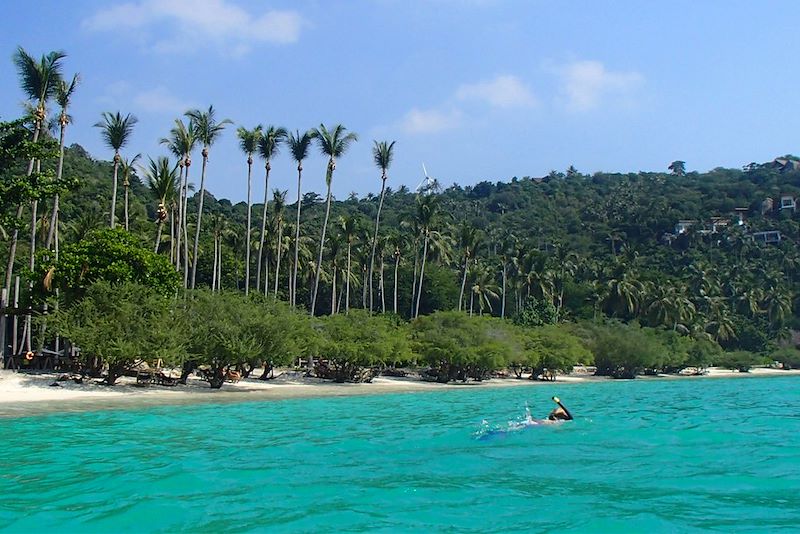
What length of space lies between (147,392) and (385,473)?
21.5m

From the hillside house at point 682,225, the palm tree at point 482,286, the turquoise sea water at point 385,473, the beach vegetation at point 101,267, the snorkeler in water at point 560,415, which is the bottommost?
the turquoise sea water at point 385,473

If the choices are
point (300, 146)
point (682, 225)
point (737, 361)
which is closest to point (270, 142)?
point (300, 146)

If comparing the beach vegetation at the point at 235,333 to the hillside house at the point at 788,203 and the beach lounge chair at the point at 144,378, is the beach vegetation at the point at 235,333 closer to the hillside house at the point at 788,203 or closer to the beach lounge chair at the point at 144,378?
the beach lounge chair at the point at 144,378

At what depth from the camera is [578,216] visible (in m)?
159

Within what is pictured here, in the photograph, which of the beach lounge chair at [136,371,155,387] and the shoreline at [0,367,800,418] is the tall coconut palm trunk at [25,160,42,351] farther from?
the beach lounge chair at [136,371,155,387]

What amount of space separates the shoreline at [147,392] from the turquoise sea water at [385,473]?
2.08m

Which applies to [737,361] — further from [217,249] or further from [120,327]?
[120,327]

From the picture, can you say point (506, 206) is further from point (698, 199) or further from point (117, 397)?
point (117, 397)

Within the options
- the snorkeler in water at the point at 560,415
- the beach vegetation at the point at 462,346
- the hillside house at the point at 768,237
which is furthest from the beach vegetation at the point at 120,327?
the hillside house at the point at 768,237

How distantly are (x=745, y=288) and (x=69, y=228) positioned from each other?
88691mm

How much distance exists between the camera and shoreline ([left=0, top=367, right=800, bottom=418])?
1192 inches

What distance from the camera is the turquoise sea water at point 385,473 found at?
1380 cm

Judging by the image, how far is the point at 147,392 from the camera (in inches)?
1426

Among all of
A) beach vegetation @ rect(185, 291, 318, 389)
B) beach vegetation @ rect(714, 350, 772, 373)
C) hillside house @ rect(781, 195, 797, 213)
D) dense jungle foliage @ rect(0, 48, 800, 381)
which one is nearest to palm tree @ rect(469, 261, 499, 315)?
dense jungle foliage @ rect(0, 48, 800, 381)
